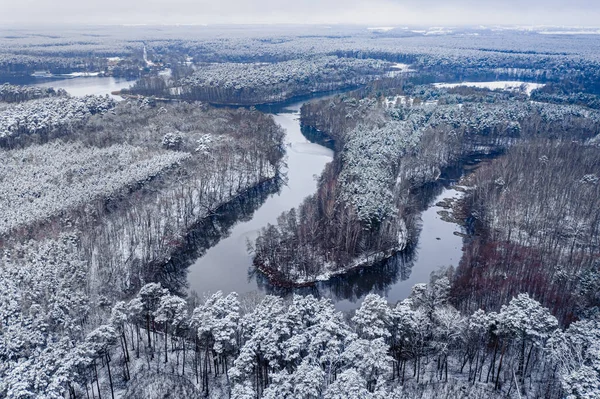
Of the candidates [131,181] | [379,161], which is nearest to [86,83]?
[131,181]

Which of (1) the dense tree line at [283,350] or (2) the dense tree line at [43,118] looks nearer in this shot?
(1) the dense tree line at [283,350]

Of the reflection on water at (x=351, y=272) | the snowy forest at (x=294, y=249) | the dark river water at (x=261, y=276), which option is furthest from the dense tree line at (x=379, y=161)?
the dark river water at (x=261, y=276)

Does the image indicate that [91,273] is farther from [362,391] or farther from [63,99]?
[63,99]

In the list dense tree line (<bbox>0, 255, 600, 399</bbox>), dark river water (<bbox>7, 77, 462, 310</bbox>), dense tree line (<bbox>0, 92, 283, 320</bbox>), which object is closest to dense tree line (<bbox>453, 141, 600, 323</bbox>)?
dark river water (<bbox>7, 77, 462, 310</bbox>)

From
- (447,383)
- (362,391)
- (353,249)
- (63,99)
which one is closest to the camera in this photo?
(362,391)

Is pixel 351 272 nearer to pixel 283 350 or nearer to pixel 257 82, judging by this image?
pixel 283 350

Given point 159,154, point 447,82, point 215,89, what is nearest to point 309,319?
point 159,154

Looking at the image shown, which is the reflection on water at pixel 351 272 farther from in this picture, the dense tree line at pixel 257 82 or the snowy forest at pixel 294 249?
the dense tree line at pixel 257 82
